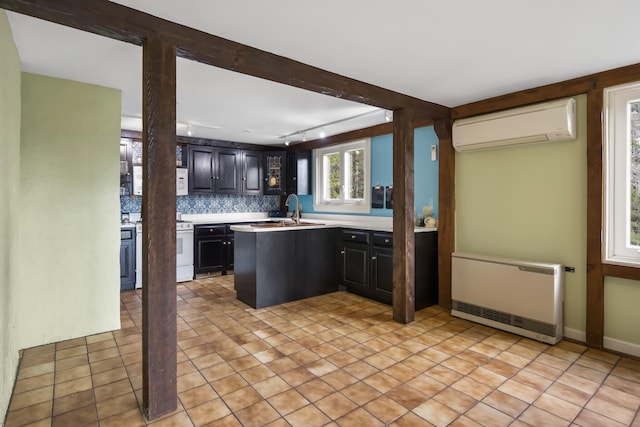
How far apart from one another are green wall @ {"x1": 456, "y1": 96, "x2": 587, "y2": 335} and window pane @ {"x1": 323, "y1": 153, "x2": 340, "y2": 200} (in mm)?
2291

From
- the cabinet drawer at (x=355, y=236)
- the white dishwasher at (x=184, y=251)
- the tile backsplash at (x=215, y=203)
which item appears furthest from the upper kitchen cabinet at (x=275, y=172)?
the cabinet drawer at (x=355, y=236)

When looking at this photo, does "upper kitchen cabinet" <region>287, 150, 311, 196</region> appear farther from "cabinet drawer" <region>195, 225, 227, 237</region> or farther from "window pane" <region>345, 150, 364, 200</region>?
"cabinet drawer" <region>195, 225, 227, 237</region>

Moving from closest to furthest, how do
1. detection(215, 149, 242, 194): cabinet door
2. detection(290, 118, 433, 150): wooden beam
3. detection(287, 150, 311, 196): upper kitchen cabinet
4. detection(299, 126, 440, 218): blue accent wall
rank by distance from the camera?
detection(299, 126, 440, 218): blue accent wall → detection(290, 118, 433, 150): wooden beam → detection(215, 149, 242, 194): cabinet door → detection(287, 150, 311, 196): upper kitchen cabinet

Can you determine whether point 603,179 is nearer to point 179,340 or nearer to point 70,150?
point 179,340

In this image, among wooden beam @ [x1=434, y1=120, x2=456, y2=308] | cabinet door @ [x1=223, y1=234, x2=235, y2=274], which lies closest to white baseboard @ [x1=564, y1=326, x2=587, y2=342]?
wooden beam @ [x1=434, y1=120, x2=456, y2=308]

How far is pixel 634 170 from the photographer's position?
2883mm

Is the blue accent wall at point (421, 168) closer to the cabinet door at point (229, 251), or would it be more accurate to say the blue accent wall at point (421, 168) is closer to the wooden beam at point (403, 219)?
the wooden beam at point (403, 219)

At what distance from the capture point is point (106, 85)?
3.22 metres

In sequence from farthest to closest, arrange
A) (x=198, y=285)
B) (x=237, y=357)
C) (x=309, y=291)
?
(x=198, y=285) → (x=309, y=291) → (x=237, y=357)

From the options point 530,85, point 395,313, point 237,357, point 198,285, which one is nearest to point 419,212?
point 395,313

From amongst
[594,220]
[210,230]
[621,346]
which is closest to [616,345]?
[621,346]

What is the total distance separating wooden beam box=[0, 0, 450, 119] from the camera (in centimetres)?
176

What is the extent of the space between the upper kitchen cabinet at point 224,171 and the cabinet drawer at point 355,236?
98.6 inches

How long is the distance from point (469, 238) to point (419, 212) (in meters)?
0.78
